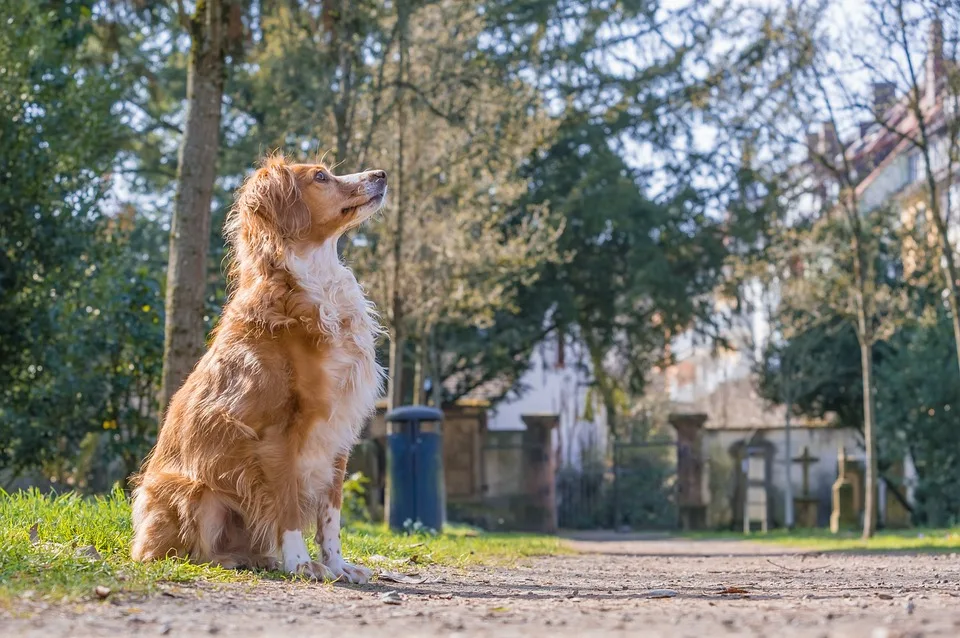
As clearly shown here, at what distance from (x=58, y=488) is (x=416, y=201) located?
7.24 m

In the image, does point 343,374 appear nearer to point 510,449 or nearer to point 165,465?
point 165,465

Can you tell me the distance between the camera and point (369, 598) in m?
5.33

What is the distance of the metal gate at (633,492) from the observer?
25.5 metres

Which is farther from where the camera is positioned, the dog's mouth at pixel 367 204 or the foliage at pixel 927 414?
the foliage at pixel 927 414

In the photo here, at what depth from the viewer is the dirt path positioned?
12.8 ft

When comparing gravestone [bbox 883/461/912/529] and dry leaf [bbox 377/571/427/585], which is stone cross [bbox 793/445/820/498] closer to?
gravestone [bbox 883/461/912/529]

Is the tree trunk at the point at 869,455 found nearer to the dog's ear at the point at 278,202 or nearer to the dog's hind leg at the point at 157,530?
the dog's ear at the point at 278,202

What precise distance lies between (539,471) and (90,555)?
17.3 meters

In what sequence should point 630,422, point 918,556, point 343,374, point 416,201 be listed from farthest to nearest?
1. point 630,422
2. point 416,201
3. point 918,556
4. point 343,374

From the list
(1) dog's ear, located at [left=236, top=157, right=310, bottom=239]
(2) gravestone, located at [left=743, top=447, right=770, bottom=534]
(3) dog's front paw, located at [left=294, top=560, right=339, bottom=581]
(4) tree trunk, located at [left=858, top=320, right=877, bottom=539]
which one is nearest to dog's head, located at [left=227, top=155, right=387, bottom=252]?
(1) dog's ear, located at [left=236, top=157, right=310, bottom=239]

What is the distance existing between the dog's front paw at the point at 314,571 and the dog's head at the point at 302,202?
1678 mm

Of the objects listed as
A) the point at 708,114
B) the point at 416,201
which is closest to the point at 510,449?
the point at 416,201

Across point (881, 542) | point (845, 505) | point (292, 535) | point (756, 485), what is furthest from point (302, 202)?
point (756, 485)

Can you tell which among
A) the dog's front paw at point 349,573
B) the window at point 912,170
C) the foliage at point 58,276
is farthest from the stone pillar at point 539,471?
the dog's front paw at point 349,573
